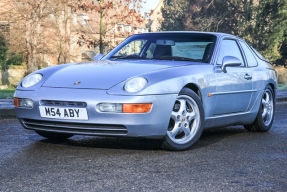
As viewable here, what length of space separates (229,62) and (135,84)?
162cm

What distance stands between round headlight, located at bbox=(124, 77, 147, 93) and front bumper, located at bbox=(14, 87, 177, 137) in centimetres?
11

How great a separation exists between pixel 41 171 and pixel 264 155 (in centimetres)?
224

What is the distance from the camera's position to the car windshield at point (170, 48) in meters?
7.02

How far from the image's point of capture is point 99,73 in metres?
6.17

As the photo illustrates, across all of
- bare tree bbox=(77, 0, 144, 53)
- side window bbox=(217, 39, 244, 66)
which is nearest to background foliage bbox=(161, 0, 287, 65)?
bare tree bbox=(77, 0, 144, 53)

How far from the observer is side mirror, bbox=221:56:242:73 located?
23.0 ft

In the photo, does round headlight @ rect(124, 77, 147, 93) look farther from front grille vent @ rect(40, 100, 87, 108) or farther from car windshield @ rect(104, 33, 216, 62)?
car windshield @ rect(104, 33, 216, 62)

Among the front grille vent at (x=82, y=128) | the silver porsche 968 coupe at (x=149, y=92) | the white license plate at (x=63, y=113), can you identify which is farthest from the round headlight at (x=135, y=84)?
the white license plate at (x=63, y=113)

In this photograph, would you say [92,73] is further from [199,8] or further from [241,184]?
[199,8]

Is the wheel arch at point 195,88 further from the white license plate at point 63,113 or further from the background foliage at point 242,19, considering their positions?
the background foliage at point 242,19

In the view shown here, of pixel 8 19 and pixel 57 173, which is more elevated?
pixel 57 173

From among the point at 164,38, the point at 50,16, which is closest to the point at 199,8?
the point at 50,16

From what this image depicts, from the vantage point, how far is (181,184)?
14.6ft

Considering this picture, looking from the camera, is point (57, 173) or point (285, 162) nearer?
point (57, 173)
